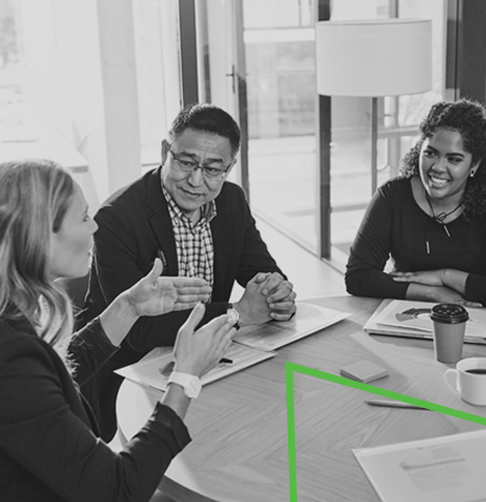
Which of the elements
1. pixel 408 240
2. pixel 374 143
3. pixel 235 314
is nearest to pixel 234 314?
pixel 235 314

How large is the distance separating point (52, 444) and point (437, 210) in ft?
5.31

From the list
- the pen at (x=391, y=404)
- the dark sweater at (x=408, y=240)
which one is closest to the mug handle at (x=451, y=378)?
the pen at (x=391, y=404)

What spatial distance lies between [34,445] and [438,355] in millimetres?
934

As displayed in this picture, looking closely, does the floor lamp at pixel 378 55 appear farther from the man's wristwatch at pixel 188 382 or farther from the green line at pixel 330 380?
the man's wristwatch at pixel 188 382

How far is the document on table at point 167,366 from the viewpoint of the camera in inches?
63.6

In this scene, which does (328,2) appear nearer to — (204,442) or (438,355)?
(438,355)

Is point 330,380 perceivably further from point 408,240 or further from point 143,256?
point 408,240

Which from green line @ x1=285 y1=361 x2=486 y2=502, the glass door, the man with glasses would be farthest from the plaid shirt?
the glass door

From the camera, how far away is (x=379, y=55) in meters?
3.29

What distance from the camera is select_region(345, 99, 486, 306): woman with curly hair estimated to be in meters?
2.33

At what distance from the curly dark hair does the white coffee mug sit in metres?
0.96

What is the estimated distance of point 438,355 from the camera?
1.69 meters

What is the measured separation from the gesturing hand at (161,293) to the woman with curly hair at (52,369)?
28cm

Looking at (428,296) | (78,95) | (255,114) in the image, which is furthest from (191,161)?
(255,114)
